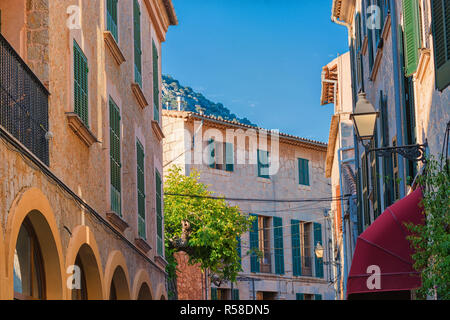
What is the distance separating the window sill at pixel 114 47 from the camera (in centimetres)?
1420

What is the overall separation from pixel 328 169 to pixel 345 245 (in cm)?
933

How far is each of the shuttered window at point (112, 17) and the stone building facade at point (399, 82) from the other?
485 centimetres

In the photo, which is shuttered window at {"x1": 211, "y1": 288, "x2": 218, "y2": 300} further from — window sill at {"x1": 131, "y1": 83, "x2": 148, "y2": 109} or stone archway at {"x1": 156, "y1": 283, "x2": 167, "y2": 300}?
window sill at {"x1": 131, "y1": 83, "x2": 148, "y2": 109}

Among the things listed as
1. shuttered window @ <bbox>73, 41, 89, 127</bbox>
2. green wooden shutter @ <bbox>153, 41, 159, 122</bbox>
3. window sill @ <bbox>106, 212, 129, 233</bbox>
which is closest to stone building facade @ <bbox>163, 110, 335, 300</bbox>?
green wooden shutter @ <bbox>153, 41, 159, 122</bbox>

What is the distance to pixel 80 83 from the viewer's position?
39.3ft

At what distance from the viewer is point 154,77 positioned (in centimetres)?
2086

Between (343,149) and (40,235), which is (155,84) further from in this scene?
(40,235)

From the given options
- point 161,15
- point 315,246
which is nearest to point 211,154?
point 315,246

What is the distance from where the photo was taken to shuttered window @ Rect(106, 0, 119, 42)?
14745mm

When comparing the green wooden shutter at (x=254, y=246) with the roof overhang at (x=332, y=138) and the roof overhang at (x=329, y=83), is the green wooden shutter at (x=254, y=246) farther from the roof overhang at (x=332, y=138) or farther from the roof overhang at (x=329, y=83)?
the roof overhang at (x=329, y=83)

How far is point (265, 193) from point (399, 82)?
24354mm
